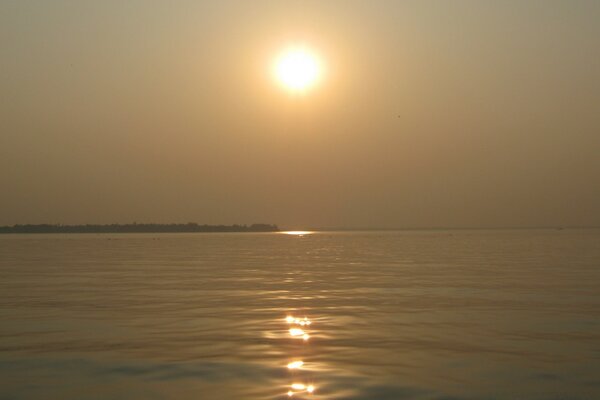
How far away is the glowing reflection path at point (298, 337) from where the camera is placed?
35.4 ft

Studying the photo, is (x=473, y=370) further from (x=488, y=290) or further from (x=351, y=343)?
(x=488, y=290)

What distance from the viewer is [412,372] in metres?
12.3

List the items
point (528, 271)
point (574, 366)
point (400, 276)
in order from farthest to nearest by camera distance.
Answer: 1. point (528, 271)
2. point (400, 276)
3. point (574, 366)

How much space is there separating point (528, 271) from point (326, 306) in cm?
1929

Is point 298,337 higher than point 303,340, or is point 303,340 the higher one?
point 298,337

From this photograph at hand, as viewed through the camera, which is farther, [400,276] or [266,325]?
[400,276]

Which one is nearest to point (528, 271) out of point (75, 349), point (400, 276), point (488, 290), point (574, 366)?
point (400, 276)

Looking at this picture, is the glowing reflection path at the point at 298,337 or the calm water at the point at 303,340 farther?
the calm water at the point at 303,340

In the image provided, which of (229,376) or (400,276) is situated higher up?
(400,276)

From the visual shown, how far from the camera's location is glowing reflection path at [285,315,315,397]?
35.4 ft

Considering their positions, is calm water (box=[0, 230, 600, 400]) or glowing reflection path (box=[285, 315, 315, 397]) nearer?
glowing reflection path (box=[285, 315, 315, 397])

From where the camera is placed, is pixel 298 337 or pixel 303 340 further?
pixel 298 337

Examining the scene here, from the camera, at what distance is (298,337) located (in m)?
16.0

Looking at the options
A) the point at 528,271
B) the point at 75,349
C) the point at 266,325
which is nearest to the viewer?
the point at 75,349
